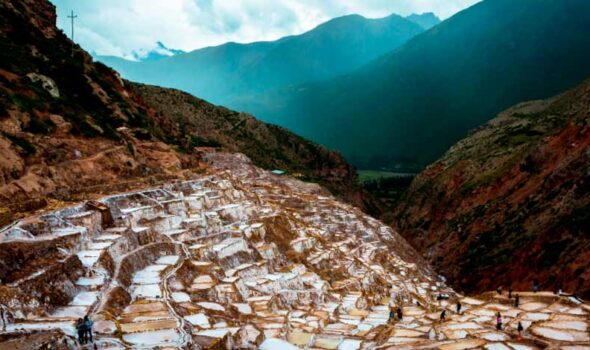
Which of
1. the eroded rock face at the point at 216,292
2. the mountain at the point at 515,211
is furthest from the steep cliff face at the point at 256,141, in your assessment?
the eroded rock face at the point at 216,292

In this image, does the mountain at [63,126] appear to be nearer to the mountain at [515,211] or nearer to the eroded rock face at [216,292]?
the eroded rock face at [216,292]

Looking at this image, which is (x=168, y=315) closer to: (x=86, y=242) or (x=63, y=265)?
(x=63, y=265)

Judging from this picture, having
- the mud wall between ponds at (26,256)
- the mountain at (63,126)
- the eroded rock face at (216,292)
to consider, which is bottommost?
the eroded rock face at (216,292)

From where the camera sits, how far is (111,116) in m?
51.2

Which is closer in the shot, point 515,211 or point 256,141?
point 515,211

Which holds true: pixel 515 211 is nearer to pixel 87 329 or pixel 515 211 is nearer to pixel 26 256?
pixel 26 256

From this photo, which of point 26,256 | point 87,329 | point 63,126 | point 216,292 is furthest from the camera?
point 63,126

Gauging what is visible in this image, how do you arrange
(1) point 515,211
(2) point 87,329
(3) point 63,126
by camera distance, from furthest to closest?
1. (1) point 515,211
2. (3) point 63,126
3. (2) point 87,329

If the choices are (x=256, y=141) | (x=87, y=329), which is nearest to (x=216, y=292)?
(x=87, y=329)

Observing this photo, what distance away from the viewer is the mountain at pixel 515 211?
46406 mm

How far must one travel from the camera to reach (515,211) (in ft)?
205

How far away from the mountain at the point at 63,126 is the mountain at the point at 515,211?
3755cm

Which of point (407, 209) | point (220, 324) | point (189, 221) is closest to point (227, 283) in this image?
point (220, 324)

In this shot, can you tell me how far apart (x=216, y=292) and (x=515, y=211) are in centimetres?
5207
